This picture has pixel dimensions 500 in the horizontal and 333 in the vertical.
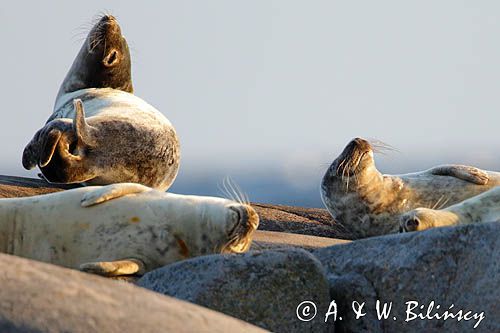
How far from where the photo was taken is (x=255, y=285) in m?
4.78

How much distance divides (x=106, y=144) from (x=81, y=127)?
0.32 metres

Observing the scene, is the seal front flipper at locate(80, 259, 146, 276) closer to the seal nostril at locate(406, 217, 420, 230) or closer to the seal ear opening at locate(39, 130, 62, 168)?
the seal nostril at locate(406, 217, 420, 230)

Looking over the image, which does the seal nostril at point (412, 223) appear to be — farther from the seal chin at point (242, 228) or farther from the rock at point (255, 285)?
the rock at point (255, 285)

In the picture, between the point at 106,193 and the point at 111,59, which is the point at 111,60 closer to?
the point at 111,59

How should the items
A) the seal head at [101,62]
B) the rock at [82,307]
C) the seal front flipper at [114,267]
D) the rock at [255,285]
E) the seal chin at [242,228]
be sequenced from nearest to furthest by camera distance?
the rock at [82,307] < the rock at [255,285] < the seal front flipper at [114,267] < the seal chin at [242,228] < the seal head at [101,62]

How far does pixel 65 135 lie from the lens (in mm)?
9484

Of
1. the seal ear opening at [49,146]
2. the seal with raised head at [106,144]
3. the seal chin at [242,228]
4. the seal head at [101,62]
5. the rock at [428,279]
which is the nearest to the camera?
the rock at [428,279]

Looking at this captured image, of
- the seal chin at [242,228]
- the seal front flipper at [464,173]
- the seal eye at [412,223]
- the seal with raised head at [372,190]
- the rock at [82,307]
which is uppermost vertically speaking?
the rock at [82,307]

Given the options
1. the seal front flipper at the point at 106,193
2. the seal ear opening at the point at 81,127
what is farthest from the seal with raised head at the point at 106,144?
the seal front flipper at the point at 106,193

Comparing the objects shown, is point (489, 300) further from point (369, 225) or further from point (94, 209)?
point (369, 225)

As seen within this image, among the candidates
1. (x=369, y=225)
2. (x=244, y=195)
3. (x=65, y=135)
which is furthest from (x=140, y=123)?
(x=244, y=195)

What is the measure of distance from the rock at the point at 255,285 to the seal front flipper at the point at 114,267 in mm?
655

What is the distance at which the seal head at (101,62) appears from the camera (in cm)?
1156

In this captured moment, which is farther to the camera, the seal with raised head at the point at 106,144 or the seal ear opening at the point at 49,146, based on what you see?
the seal with raised head at the point at 106,144
